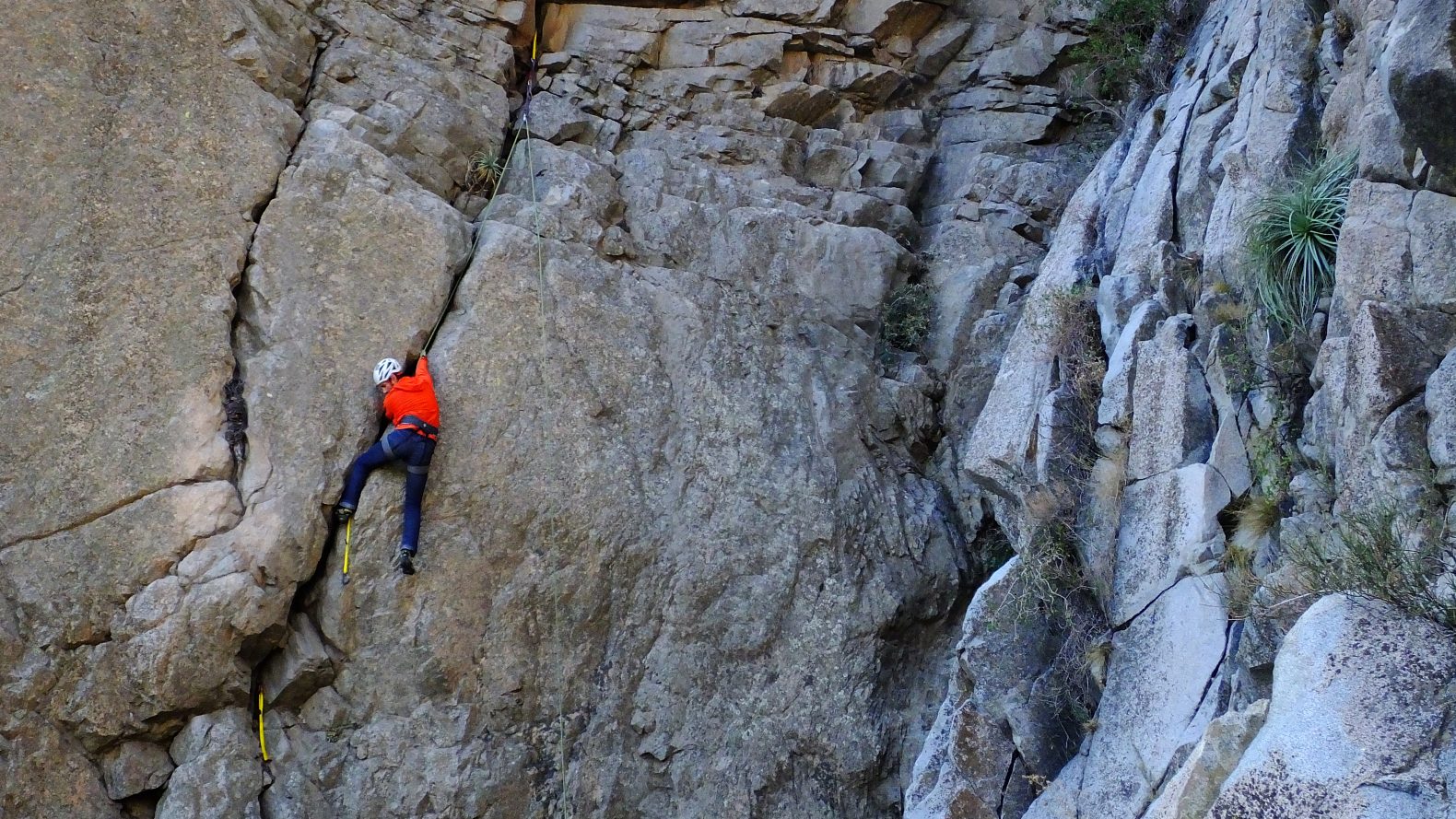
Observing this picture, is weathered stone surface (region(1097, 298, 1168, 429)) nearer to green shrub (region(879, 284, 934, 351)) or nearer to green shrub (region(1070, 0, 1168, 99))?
green shrub (region(879, 284, 934, 351))

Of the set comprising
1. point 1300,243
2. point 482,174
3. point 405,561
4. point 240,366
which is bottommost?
point 405,561

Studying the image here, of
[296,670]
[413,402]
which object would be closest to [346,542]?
[296,670]

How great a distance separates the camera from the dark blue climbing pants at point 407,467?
9320 millimetres

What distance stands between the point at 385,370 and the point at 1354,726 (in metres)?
7.54

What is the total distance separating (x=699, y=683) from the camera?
33.1ft

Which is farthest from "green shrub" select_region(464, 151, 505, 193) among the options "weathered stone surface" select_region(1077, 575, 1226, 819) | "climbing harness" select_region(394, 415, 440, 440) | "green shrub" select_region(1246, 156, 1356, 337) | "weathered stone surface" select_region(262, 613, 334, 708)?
"weathered stone surface" select_region(1077, 575, 1226, 819)

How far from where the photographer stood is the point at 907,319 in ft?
40.8

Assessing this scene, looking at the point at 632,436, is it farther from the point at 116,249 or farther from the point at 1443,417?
the point at 1443,417

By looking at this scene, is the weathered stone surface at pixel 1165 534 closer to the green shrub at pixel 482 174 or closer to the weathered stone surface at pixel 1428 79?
the weathered stone surface at pixel 1428 79

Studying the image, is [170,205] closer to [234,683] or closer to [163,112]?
[163,112]

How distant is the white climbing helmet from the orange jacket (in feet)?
0.35

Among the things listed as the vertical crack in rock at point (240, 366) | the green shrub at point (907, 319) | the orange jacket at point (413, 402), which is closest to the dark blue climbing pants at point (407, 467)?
the orange jacket at point (413, 402)

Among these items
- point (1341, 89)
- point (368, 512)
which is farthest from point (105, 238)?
point (1341, 89)

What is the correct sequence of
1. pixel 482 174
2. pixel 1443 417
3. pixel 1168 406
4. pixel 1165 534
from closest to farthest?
pixel 1443 417 → pixel 1165 534 → pixel 1168 406 → pixel 482 174
